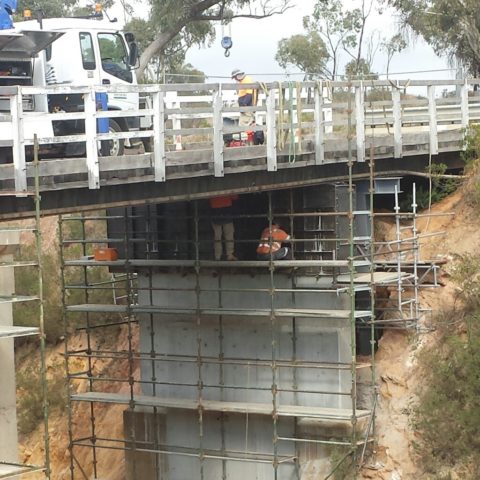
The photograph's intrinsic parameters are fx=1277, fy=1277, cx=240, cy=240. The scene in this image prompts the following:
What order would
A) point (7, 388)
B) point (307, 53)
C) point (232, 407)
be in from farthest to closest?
1. point (307, 53)
2. point (232, 407)
3. point (7, 388)

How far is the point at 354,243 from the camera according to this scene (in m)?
21.3

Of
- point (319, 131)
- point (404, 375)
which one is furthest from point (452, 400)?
point (319, 131)

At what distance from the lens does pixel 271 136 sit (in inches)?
747

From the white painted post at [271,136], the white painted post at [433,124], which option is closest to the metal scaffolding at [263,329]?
the white painted post at [433,124]

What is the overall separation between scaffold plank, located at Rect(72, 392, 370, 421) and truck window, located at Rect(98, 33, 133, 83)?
6.11 meters

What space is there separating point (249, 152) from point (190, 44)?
96.1 feet

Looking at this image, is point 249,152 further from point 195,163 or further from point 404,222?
point 404,222

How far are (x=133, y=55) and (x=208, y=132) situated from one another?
5523 mm

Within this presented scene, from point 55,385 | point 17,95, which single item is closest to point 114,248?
point 55,385

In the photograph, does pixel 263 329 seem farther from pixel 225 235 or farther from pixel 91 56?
pixel 91 56

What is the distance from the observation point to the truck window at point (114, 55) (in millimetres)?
24016

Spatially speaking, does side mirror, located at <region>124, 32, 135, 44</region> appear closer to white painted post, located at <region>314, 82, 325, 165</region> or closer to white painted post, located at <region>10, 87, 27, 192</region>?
white painted post, located at <region>314, 82, 325, 165</region>

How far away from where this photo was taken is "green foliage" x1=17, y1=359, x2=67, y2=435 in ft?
88.3

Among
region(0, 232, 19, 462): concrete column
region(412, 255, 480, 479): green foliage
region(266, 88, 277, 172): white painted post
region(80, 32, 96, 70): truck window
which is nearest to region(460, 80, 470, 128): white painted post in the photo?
region(412, 255, 480, 479): green foliage
